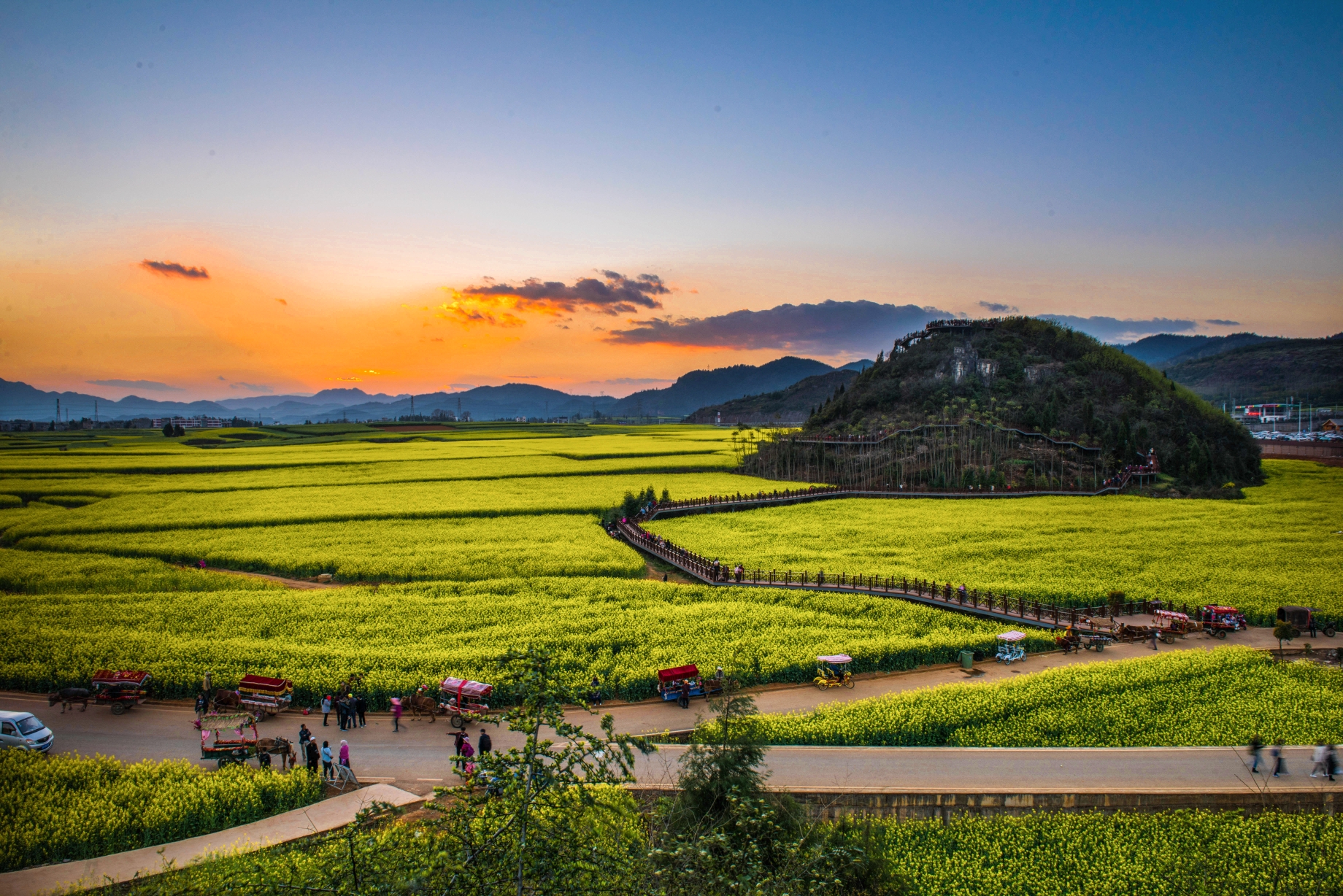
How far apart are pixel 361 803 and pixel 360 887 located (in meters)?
8.79

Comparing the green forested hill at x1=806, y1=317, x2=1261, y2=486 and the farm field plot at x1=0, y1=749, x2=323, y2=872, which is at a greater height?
the green forested hill at x1=806, y1=317, x2=1261, y2=486

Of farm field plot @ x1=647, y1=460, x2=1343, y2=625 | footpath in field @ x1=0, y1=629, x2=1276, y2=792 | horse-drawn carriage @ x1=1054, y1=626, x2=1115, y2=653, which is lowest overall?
footpath in field @ x1=0, y1=629, x2=1276, y2=792

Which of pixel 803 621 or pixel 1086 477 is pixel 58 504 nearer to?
pixel 803 621

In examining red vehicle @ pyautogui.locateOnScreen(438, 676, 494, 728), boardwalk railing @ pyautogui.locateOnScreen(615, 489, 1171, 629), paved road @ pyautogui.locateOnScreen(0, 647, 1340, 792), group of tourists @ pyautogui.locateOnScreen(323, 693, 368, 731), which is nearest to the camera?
paved road @ pyautogui.locateOnScreen(0, 647, 1340, 792)

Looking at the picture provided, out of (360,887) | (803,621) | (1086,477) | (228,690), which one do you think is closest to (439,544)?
(228,690)

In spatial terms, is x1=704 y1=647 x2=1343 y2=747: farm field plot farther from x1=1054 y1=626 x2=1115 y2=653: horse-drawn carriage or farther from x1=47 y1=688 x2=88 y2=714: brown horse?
x1=47 y1=688 x2=88 y2=714: brown horse

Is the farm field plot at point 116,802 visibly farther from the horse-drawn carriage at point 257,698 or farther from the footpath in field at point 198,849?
the horse-drawn carriage at point 257,698

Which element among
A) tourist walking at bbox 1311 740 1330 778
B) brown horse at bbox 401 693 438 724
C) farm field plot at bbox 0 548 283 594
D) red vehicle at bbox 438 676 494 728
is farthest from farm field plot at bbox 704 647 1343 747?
farm field plot at bbox 0 548 283 594

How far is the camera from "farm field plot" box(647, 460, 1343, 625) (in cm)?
3547

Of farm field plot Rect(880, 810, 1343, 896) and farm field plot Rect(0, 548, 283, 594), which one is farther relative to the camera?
farm field plot Rect(0, 548, 283, 594)

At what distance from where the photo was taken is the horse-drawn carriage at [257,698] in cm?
2175

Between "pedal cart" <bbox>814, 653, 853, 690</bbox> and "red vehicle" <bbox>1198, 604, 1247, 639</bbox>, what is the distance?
18620mm

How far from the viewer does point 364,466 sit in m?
94.7

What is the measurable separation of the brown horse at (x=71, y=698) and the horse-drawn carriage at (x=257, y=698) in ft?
14.7
